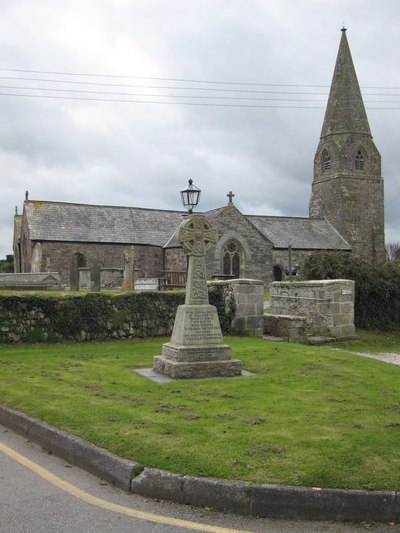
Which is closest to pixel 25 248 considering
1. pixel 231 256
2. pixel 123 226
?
pixel 123 226

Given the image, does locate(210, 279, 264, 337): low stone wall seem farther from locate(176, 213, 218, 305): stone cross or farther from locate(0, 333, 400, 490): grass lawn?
locate(176, 213, 218, 305): stone cross

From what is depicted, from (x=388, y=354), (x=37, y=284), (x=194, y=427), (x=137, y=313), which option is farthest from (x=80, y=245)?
(x=194, y=427)

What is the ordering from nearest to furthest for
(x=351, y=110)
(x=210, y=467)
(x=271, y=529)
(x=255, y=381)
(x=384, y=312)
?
(x=271, y=529)
(x=210, y=467)
(x=255, y=381)
(x=384, y=312)
(x=351, y=110)

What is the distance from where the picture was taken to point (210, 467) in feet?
16.2

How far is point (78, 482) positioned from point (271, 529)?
191 centimetres

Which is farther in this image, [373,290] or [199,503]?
[373,290]

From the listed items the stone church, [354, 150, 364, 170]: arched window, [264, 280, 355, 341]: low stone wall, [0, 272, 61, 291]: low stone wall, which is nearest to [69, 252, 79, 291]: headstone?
[0, 272, 61, 291]: low stone wall

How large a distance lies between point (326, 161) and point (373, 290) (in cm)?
3919

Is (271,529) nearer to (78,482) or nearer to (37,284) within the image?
(78,482)

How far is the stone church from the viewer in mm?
38531

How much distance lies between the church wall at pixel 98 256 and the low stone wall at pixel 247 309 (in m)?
22.8

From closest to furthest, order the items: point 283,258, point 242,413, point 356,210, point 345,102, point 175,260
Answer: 1. point 242,413
2. point 175,260
3. point 283,258
4. point 356,210
5. point 345,102

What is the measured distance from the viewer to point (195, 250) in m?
10.4

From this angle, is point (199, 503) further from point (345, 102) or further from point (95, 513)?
point (345, 102)
